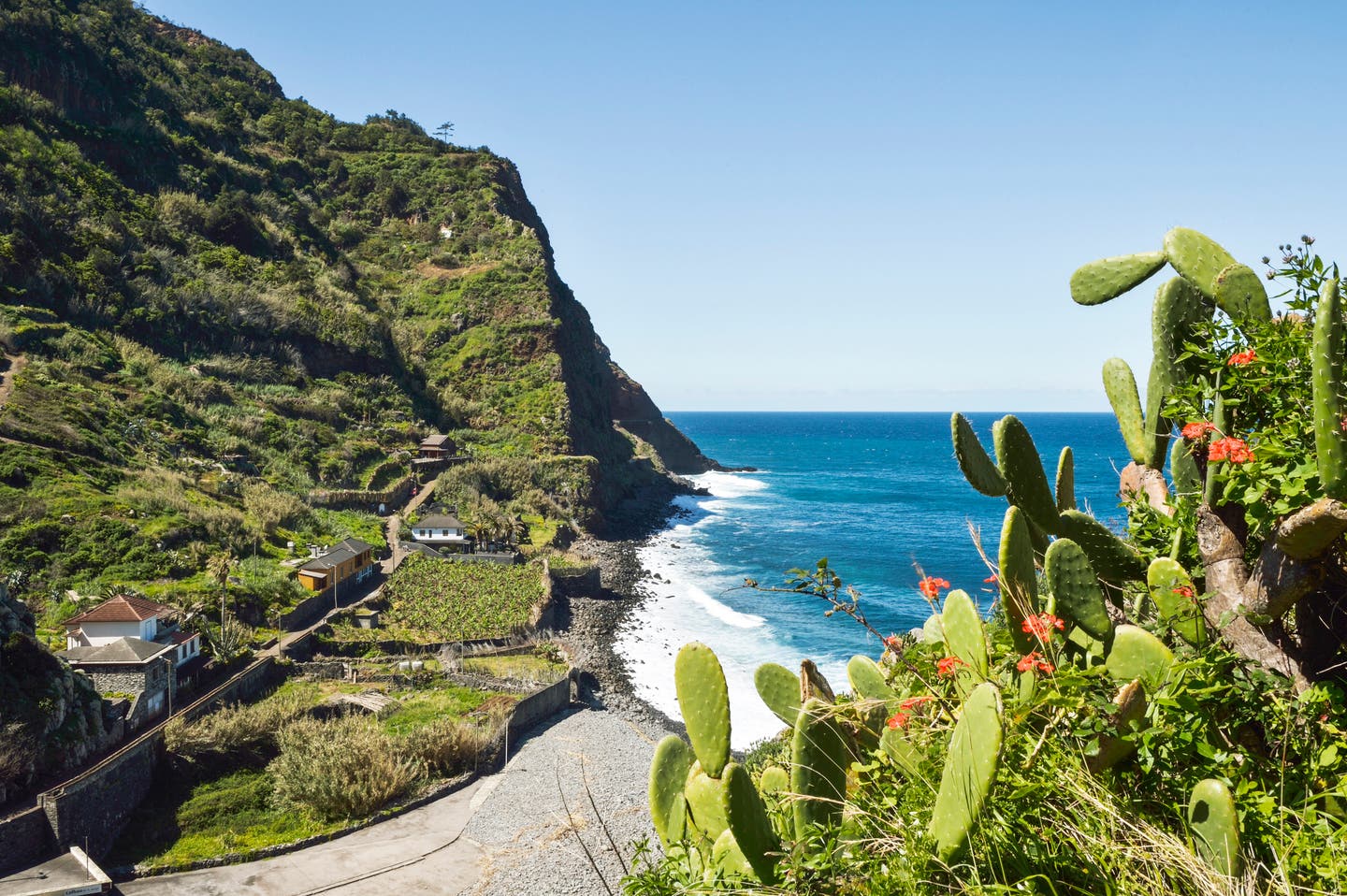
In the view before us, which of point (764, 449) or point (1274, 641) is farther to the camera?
point (764, 449)

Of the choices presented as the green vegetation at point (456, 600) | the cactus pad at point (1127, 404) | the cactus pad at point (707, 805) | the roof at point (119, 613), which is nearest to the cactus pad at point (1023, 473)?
the cactus pad at point (1127, 404)

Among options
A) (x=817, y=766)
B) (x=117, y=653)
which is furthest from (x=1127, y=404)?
(x=117, y=653)

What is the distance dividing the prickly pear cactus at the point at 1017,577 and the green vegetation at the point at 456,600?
989 inches

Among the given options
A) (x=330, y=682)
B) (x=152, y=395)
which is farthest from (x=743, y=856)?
(x=152, y=395)

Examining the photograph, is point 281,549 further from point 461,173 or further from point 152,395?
point 461,173

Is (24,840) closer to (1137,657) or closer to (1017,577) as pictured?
(1017,577)

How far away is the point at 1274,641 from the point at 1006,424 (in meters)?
1.22

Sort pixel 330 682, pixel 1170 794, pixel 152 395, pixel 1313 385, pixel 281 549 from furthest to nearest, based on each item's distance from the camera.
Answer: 1. pixel 152 395
2. pixel 281 549
3. pixel 330 682
4. pixel 1170 794
5. pixel 1313 385

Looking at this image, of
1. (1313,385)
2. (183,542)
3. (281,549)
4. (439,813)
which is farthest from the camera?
(281,549)

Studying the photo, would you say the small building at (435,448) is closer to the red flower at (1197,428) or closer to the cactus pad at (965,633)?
the cactus pad at (965,633)

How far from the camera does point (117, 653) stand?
17.7 meters

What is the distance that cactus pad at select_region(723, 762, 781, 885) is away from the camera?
3.09 metres

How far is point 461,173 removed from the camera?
77.4 meters

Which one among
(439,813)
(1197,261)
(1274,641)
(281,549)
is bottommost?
(439,813)
